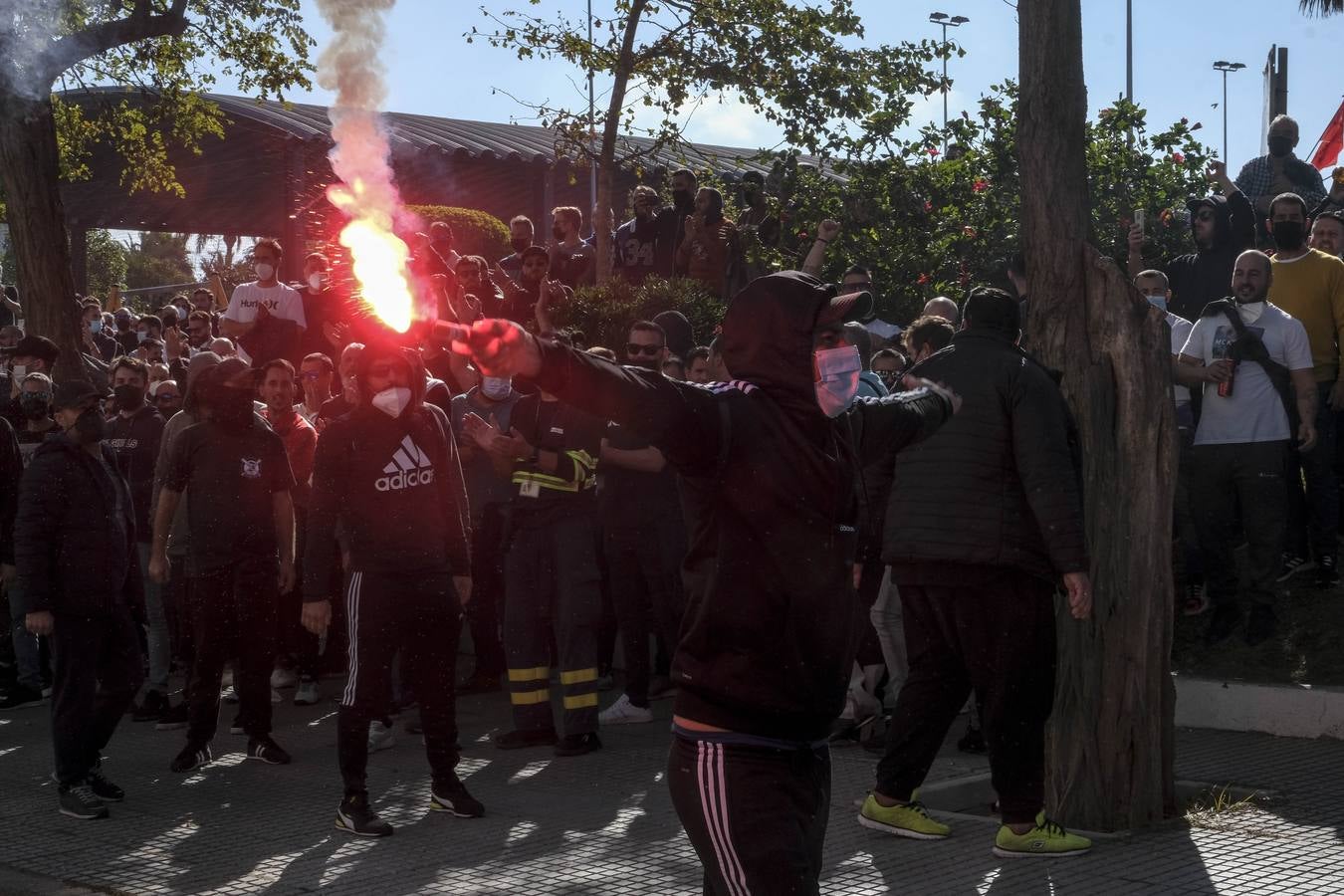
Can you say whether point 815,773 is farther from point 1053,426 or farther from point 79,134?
point 79,134

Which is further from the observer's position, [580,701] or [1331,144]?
[1331,144]

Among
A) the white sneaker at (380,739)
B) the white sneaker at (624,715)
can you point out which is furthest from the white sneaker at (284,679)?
the white sneaker at (624,715)

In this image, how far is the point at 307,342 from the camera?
40.0ft

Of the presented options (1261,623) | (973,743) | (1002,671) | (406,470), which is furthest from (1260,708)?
(406,470)

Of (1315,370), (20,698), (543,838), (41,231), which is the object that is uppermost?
(41,231)

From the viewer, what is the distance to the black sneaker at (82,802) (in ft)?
24.8

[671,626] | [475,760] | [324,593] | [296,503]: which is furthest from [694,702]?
[296,503]

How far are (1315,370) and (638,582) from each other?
14.2 feet

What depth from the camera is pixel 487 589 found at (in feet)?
34.3

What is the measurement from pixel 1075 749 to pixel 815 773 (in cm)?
289

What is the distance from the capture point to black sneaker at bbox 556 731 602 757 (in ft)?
28.2

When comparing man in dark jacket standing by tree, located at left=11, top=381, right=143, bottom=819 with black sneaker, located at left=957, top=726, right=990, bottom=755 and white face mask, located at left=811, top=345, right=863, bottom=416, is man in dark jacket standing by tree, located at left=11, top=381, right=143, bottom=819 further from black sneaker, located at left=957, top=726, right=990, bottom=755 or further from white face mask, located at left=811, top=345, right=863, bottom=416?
white face mask, located at left=811, top=345, right=863, bottom=416

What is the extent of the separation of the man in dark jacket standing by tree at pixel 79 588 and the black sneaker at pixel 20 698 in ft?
11.2

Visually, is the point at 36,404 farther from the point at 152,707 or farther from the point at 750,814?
the point at 750,814
